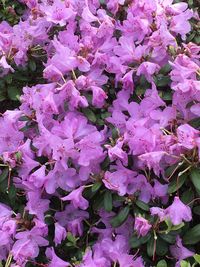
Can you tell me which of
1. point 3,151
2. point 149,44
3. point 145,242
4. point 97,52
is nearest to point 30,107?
point 3,151

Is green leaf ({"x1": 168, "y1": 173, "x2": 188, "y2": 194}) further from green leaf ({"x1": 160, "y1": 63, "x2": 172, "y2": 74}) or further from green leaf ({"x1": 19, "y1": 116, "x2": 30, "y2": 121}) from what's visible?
green leaf ({"x1": 19, "y1": 116, "x2": 30, "y2": 121})

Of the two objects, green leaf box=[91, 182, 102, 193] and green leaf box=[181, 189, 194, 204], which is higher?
green leaf box=[91, 182, 102, 193]

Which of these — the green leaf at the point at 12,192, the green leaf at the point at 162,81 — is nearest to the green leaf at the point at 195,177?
the green leaf at the point at 162,81

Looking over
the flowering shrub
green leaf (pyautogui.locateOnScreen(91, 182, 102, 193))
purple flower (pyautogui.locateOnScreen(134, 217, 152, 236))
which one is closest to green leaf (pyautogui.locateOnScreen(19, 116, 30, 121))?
the flowering shrub

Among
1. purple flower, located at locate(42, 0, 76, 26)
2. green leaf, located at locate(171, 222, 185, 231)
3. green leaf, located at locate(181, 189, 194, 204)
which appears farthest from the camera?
purple flower, located at locate(42, 0, 76, 26)

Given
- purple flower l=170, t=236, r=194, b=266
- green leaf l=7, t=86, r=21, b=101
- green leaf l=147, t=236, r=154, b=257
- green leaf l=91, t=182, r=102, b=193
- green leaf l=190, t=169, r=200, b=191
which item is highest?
green leaf l=7, t=86, r=21, b=101

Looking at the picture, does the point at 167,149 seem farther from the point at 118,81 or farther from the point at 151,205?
the point at 118,81

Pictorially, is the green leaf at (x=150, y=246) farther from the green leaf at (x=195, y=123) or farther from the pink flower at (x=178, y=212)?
the green leaf at (x=195, y=123)
